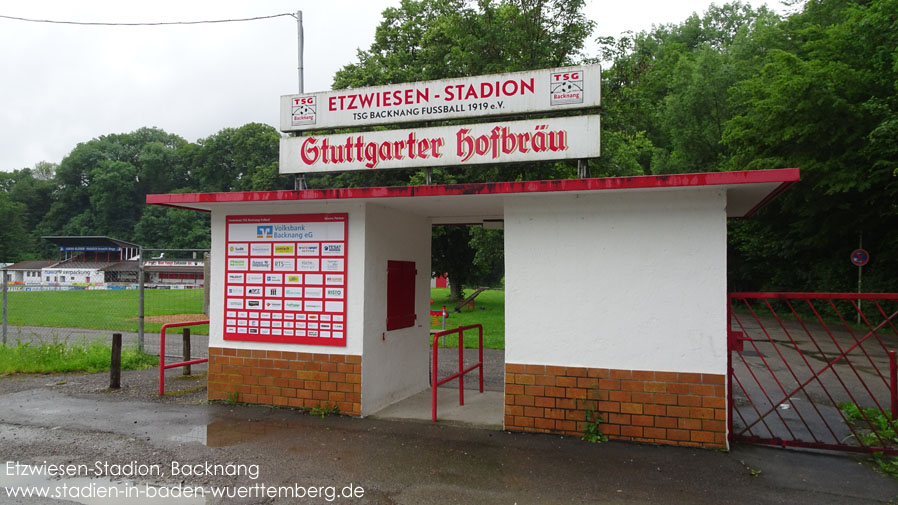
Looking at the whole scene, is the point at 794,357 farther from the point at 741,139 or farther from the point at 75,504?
the point at 75,504

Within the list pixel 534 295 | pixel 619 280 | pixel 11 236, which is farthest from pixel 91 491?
pixel 11 236

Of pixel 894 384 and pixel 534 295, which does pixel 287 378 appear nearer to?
pixel 534 295

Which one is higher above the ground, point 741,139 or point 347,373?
point 741,139

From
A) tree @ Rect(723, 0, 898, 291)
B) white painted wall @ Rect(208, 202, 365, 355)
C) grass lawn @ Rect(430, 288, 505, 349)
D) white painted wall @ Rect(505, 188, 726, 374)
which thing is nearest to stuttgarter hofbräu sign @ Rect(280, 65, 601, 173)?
white painted wall @ Rect(208, 202, 365, 355)

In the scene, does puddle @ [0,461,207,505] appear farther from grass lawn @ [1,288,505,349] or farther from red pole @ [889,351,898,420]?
Answer: grass lawn @ [1,288,505,349]

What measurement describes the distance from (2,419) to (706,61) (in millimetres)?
31692

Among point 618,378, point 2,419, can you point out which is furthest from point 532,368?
point 2,419

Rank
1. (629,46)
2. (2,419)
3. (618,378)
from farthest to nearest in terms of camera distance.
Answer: (629,46) < (2,419) < (618,378)

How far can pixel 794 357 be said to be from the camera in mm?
12586

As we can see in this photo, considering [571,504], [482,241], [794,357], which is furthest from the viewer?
[482,241]

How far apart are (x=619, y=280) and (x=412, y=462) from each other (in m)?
2.72

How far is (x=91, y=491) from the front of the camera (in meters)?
4.71

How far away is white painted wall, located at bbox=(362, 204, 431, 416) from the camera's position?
7121 millimetres

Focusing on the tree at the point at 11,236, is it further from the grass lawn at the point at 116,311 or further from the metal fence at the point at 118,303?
the grass lawn at the point at 116,311
